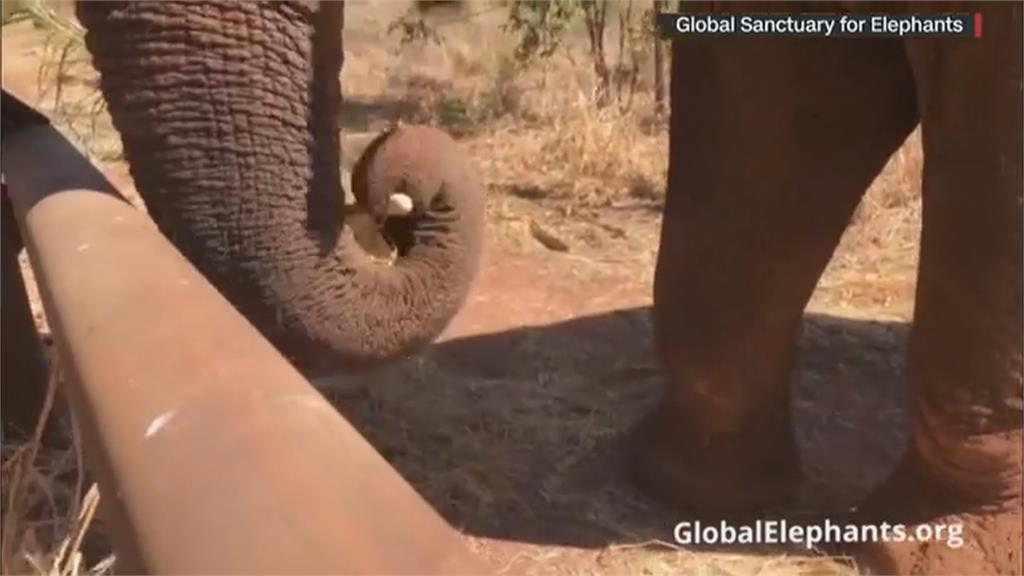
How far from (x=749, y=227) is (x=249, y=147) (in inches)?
34.7

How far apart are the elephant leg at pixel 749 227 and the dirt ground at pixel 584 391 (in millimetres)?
100

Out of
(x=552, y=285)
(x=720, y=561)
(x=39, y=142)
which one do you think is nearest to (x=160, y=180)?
(x=39, y=142)

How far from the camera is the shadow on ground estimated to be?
2467 millimetres

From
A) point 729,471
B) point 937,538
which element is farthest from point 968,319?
point 729,471

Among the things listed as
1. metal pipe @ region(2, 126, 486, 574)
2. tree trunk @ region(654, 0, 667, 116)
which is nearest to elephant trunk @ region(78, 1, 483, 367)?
metal pipe @ region(2, 126, 486, 574)

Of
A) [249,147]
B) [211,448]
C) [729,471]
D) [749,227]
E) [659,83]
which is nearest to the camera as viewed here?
[211,448]

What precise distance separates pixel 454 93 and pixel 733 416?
12.2ft

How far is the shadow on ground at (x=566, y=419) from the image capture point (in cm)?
247

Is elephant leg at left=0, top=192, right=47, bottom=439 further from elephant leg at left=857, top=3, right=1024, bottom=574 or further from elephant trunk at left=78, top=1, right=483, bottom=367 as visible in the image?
elephant leg at left=857, top=3, right=1024, bottom=574

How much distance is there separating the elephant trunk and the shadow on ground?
2.52ft

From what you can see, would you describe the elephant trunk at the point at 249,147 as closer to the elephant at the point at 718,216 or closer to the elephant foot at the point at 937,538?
the elephant at the point at 718,216

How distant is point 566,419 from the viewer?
9.44 ft

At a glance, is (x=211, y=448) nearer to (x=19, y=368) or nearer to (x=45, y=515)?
(x=45, y=515)

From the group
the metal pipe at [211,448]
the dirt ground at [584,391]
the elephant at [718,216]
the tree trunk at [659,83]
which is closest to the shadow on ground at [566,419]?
the dirt ground at [584,391]
